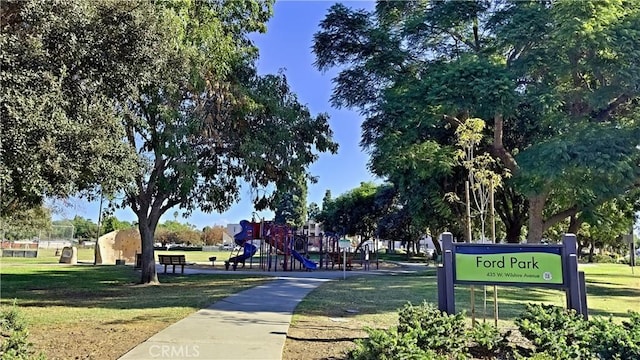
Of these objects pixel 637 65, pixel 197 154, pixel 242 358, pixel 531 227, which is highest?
pixel 637 65

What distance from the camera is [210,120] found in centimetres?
1338

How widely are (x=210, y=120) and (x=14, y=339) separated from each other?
888cm

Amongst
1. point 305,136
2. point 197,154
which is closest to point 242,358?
point 197,154

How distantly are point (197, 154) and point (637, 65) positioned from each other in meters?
12.1

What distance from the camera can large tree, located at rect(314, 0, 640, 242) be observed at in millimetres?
12914

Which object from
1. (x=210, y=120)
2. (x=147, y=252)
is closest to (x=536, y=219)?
(x=210, y=120)

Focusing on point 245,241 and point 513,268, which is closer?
point 513,268

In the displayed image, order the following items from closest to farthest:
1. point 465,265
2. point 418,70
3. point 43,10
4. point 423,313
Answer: point 423,313
point 465,265
point 43,10
point 418,70

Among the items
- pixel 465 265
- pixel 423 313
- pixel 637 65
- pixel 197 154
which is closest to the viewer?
pixel 423 313

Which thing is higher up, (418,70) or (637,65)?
(418,70)

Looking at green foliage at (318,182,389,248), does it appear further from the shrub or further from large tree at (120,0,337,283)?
the shrub

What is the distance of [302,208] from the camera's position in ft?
253

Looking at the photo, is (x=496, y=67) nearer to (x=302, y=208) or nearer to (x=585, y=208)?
(x=585, y=208)

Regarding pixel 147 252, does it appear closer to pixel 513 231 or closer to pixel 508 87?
pixel 508 87
